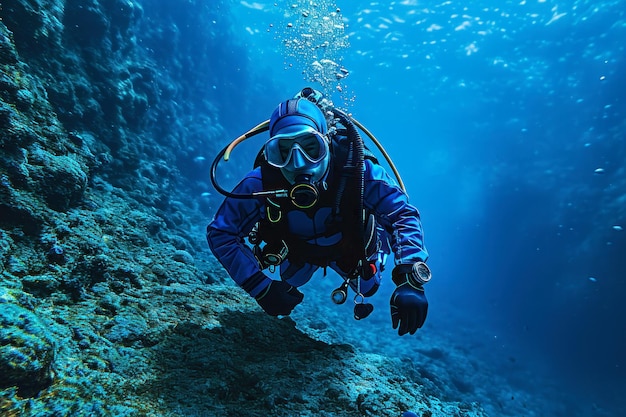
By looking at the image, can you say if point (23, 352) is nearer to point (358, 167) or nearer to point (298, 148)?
point (298, 148)

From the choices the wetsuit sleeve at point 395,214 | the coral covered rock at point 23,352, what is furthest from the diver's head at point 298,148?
the coral covered rock at point 23,352

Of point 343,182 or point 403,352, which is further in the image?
point 403,352

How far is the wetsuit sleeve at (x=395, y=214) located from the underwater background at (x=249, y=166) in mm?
1150

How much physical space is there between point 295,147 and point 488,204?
1430 inches

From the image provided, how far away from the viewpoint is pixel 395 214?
9.14 ft

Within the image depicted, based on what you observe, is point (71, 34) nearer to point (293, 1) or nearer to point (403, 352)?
point (403, 352)

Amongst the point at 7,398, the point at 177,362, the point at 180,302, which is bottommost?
the point at 7,398

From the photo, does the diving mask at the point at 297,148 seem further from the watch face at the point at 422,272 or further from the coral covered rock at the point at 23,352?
the coral covered rock at the point at 23,352

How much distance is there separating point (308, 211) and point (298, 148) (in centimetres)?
68

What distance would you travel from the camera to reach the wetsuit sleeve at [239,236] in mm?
2900

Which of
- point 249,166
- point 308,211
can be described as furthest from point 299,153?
point 249,166

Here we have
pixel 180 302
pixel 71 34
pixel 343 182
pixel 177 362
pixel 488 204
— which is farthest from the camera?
pixel 488 204

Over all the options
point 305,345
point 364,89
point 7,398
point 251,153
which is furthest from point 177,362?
point 364,89

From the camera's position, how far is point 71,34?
9555 mm
